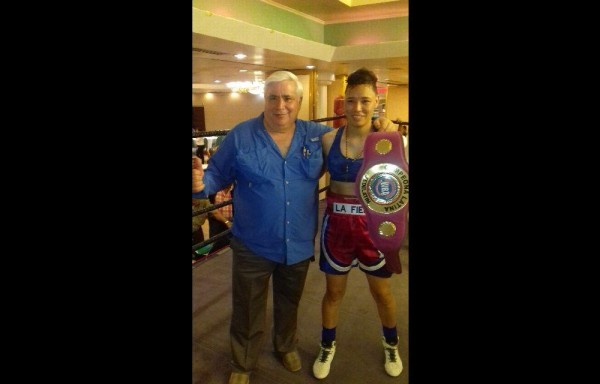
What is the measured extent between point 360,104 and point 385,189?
398mm

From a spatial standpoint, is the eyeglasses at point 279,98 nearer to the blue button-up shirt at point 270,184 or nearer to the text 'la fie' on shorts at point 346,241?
the blue button-up shirt at point 270,184

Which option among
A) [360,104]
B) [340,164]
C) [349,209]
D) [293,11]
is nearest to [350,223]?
[349,209]

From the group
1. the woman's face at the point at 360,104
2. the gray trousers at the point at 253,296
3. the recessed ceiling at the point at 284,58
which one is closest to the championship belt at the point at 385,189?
the woman's face at the point at 360,104

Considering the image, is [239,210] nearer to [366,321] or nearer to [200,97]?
[366,321]

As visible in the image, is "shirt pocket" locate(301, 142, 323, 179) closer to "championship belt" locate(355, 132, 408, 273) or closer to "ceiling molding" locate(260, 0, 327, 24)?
"championship belt" locate(355, 132, 408, 273)

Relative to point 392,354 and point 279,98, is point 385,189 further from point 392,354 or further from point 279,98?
point 392,354

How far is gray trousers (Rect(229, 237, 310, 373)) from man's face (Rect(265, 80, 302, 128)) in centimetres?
50

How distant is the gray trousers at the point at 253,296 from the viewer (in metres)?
1.51

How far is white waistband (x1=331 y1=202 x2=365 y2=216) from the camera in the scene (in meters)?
1.43

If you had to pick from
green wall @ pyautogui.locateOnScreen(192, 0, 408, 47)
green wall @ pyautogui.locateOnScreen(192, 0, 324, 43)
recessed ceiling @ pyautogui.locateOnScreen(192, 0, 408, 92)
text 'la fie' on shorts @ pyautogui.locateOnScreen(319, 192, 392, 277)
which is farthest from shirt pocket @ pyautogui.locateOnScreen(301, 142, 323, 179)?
green wall @ pyautogui.locateOnScreen(192, 0, 408, 47)

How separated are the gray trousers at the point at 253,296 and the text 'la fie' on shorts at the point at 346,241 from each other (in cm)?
12
